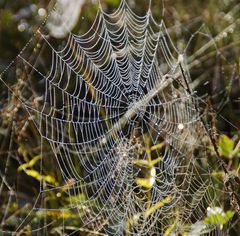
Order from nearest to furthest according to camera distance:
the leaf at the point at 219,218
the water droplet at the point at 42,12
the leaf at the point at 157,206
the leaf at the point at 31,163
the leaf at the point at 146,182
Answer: the leaf at the point at 219,218 < the leaf at the point at 157,206 < the leaf at the point at 146,182 < the leaf at the point at 31,163 < the water droplet at the point at 42,12

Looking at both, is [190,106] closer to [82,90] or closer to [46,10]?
[82,90]

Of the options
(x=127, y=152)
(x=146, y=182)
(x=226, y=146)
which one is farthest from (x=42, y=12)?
(x=226, y=146)

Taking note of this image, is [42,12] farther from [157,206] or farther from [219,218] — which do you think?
[219,218]

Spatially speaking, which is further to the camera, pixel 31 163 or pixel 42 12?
pixel 42 12

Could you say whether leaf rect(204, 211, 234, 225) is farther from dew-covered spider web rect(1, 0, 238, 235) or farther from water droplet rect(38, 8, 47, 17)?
A: water droplet rect(38, 8, 47, 17)

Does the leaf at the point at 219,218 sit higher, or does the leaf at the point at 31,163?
the leaf at the point at 219,218

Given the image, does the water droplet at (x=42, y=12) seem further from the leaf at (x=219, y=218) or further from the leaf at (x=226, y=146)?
the leaf at (x=219, y=218)

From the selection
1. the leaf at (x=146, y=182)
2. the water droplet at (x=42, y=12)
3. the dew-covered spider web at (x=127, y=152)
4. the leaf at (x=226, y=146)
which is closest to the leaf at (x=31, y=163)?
the dew-covered spider web at (x=127, y=152)

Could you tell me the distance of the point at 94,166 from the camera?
8.49 feet

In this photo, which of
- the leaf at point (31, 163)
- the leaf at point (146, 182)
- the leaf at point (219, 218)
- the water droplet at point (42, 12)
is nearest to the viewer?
the leaf at point (219, 218)

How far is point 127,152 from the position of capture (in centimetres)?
243

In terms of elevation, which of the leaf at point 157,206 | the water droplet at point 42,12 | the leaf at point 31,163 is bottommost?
the leaf at point 31,163

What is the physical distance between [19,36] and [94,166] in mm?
1109

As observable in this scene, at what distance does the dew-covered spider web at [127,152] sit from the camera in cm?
231
